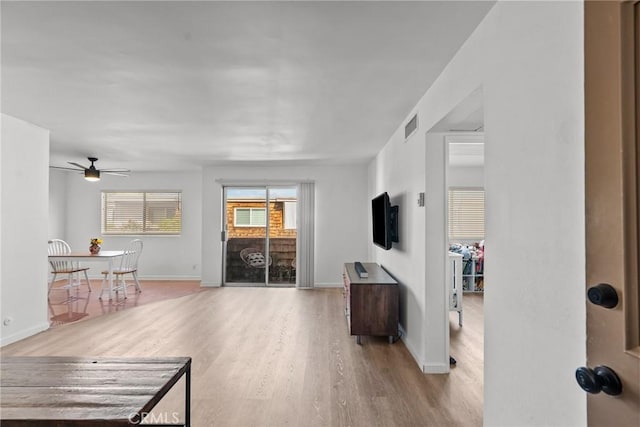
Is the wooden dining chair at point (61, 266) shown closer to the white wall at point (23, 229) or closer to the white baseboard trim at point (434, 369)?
the white wall at point (23, 229)

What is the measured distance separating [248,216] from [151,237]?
238 centimetres

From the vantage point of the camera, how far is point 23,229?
3.95m

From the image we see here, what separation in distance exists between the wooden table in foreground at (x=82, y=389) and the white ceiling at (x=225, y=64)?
1757mm

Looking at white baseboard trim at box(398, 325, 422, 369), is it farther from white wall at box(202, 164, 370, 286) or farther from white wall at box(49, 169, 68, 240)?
white wall at box(49, 169, 68, 240)

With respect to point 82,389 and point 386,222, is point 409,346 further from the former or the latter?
point 82,389

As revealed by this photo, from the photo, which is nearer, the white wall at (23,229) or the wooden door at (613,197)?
the wooden door at (613,197)

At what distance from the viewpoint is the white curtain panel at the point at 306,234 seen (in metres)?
6.87

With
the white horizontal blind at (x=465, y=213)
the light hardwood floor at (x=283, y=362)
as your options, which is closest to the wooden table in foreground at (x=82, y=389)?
the light hardwood floor at (x=283, y=362)

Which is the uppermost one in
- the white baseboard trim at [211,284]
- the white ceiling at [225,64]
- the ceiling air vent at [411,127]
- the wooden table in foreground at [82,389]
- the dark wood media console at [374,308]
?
the white ceiling at [225,64]

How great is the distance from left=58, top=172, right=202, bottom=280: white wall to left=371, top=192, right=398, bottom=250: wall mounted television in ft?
15.3

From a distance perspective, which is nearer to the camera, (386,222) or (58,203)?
(386,222)

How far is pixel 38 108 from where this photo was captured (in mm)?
3410

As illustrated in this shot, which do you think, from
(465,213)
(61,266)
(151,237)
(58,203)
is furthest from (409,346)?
(58,203)

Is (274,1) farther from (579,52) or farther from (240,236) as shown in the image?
(240,236)
